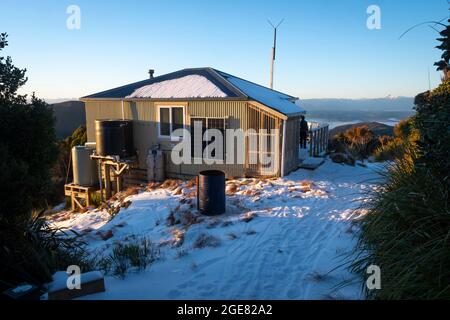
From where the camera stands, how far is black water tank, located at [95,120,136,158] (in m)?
14.0

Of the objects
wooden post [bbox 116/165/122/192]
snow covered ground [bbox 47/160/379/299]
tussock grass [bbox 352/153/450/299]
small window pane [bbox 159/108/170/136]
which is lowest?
wooden post [bbox 116/165/122/192]

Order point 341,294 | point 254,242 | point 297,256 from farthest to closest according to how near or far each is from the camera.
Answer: point 254,242 → point 297,256 → point 341,294

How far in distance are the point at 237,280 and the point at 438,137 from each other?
119 inches

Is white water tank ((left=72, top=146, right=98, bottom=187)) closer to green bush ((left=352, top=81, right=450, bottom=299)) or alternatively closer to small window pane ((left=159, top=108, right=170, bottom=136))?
small window pane ((left=159, top=108, right=170, bottom=136))

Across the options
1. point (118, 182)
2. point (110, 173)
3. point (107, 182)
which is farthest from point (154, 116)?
point (107, 182)

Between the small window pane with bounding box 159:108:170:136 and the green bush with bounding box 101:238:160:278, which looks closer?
the green bush with bounding box 101:238:160:278

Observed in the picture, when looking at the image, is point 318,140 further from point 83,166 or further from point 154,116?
point 83,166

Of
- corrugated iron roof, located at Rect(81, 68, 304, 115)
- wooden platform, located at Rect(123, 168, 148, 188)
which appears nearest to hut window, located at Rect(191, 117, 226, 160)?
corrugated iron roof, located at Rect(81, 68, 304, 115)

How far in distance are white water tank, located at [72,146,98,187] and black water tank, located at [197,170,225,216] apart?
8758mm

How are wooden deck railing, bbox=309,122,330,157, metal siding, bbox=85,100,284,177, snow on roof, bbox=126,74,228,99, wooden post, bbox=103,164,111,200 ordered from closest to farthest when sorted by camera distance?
metal siding, bbox=85,100,284,177 → snow on roof, bbox=126,74,228,99 → wooden post, bbox=103,164,111,200 → wooden deck railing, bbox=309,122,330,157

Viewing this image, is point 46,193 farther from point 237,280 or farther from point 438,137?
point 438,137

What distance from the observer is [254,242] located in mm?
6375

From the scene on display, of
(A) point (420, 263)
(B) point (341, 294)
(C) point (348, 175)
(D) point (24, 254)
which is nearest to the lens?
(A) point (420, 263)

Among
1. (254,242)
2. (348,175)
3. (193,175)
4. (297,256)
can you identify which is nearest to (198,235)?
(254,242)
